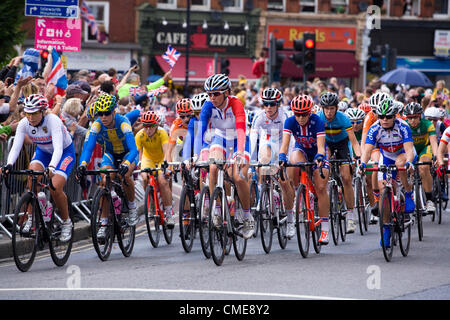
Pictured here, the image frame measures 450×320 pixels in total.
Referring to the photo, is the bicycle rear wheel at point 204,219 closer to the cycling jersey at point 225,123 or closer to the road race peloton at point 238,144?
the road race peloton at point 238,144

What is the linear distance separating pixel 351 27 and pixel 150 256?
37.7m

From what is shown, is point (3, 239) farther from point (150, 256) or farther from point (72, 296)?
point (72, 296)

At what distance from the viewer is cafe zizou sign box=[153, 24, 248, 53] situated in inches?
1785

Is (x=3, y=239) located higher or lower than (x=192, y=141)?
lower

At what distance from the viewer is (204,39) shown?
45875 millimetres

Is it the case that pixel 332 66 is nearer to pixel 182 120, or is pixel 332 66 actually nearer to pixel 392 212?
pixel 182 120

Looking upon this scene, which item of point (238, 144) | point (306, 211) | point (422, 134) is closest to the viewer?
point (238, 144)

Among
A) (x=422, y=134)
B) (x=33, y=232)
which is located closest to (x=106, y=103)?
(x=33, y=232)

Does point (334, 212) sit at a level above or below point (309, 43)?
below

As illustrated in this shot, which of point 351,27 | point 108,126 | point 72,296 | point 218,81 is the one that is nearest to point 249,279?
point 72,296

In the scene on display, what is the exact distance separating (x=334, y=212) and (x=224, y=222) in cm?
250

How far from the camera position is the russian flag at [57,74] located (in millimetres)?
15461

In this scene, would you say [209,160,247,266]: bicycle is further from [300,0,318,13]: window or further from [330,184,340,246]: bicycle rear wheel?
[300,0,318,13]: window
